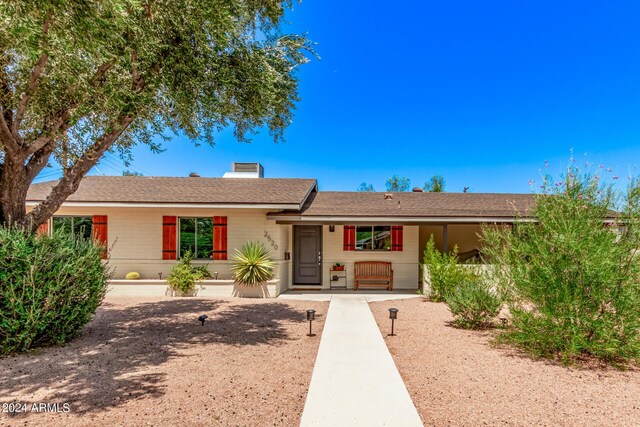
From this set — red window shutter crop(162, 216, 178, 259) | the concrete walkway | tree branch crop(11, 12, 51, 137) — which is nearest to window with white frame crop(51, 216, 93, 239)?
red window shutter crop(162, 216, 178, 259)

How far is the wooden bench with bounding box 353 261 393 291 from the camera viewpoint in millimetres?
12273

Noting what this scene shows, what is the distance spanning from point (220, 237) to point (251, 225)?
1.19 metres

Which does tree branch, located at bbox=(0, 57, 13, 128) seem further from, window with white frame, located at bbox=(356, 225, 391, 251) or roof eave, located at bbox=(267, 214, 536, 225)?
window with white frame, located at bbox=(356, 225, 391, 251)

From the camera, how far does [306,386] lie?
4.07m

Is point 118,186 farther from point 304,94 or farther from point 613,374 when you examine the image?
point 613,374

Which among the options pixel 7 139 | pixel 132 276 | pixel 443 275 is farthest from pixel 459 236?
pixel 7 139

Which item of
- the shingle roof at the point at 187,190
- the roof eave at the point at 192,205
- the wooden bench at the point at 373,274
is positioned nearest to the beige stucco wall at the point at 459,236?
the wooden bench at the point at 373,274

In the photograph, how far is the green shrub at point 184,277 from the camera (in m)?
10.4

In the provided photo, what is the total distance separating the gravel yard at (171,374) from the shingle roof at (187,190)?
462 cm

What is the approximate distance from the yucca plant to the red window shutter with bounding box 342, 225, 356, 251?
11.0 feet

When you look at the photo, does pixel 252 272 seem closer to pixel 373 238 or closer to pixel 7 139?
pixel 373 238

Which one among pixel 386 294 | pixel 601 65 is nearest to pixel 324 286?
pixel 386 294

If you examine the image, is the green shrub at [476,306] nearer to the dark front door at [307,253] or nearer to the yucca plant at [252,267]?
the yucca plant at [252,267]

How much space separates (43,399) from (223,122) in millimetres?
5979
